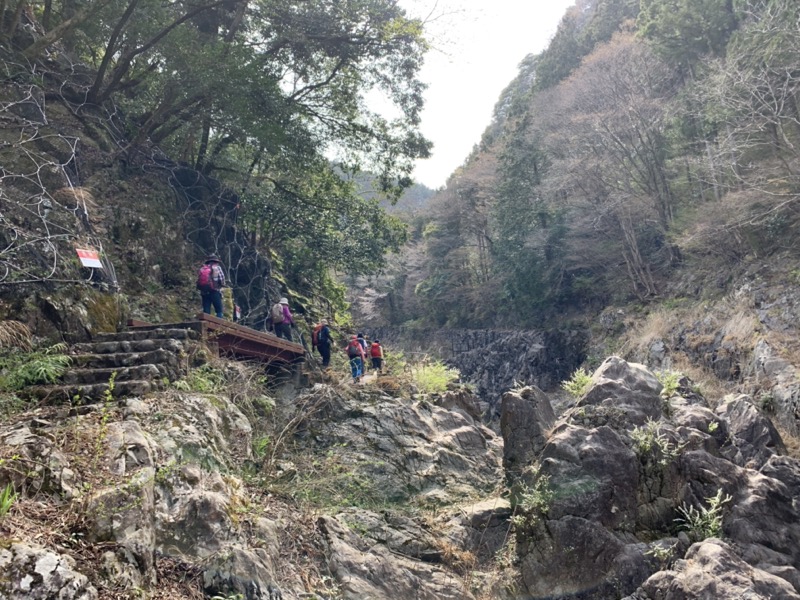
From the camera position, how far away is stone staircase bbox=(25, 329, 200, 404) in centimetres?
618

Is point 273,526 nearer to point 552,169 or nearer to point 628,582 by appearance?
point 628,582

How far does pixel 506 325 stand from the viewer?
32844 millimetres

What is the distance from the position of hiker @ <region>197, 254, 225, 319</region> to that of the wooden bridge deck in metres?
0.92

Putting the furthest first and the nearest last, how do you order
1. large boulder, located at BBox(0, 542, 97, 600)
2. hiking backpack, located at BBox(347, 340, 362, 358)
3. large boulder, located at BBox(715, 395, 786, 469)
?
hiking backpack, located at BBox(347, 340, 362, 358) → large boulder, located at BBox(715, 395, 786, 469) → large boulder, located at BBox(0, 542, 97, 600)

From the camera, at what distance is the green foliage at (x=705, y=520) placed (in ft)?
23.6

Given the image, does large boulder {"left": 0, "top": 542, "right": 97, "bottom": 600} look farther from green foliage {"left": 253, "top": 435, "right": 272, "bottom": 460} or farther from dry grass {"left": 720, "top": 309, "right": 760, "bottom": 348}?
dry grass {"left": 720, "top": 309, "right": 760, "bottom": 348}

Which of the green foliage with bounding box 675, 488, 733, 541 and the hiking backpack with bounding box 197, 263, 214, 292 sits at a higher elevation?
the hiking backpack with bounding box 197, 263, 214, 292

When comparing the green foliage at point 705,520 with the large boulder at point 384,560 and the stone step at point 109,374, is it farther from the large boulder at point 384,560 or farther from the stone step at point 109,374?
the stone step at point 109,374

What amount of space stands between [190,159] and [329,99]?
4299mm

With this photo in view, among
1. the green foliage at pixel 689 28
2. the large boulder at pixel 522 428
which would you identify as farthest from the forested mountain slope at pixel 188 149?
the green foliage at pixel 689 28

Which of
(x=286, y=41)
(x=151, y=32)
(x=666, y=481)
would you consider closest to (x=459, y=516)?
(x=666, y=481)

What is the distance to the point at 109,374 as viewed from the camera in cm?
680

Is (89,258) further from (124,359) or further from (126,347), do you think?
(124,359)

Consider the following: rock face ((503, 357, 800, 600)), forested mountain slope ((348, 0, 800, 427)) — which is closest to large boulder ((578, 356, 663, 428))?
rock face ((503, 357, 800, 600))
